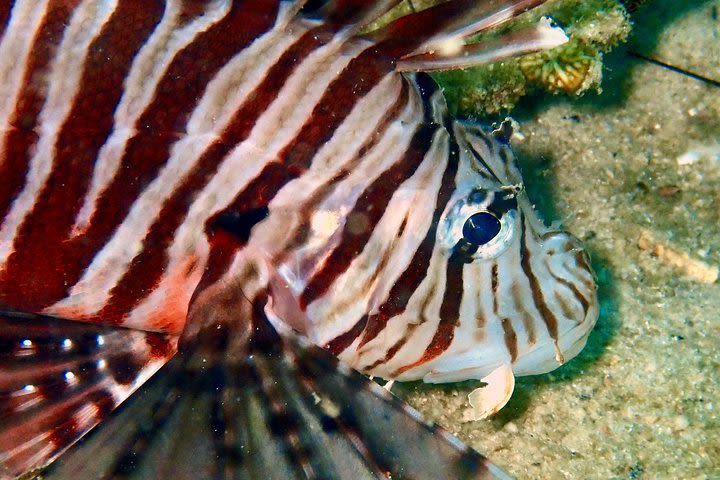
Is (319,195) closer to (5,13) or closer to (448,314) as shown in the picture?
(448,314)

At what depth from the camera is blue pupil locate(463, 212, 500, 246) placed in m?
2.39

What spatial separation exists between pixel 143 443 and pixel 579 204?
3.34 m

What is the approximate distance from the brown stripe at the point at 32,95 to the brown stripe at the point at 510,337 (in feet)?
6.21

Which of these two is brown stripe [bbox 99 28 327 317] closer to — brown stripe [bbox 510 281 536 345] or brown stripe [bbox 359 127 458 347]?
brown stripe [bbox 359 127 458 347]

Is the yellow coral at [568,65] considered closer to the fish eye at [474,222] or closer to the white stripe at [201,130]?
the fish eye at [474,222]

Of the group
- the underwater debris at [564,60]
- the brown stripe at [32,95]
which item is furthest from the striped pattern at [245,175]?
the underwater debris at [564,60]

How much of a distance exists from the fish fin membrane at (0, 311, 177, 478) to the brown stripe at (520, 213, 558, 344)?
153 cm

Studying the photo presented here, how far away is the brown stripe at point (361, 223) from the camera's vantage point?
7.79 ft

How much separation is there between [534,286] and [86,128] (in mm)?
1797

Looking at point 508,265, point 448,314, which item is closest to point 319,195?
point 448,314

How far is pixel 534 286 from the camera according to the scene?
2.56 metres

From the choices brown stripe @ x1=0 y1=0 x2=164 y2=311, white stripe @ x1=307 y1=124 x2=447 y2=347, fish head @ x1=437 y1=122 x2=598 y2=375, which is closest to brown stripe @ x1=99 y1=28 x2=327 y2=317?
brown stripe @ x1=0 y1=0 x2=164 y2=311

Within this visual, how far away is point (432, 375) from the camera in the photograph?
2.76 meters

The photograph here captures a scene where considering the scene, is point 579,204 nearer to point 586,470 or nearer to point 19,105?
point 586,470
